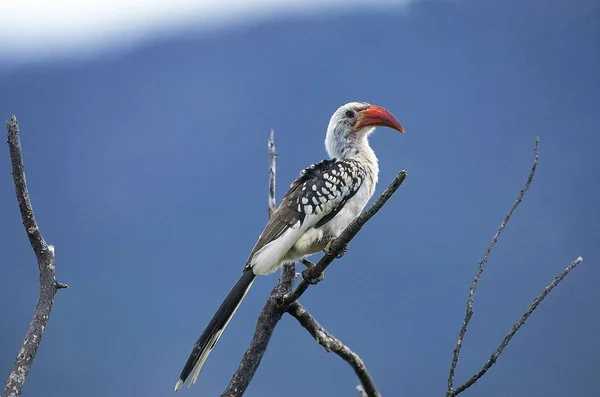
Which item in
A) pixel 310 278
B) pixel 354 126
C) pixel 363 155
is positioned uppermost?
pixel 354 126

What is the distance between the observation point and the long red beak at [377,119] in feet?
12.4

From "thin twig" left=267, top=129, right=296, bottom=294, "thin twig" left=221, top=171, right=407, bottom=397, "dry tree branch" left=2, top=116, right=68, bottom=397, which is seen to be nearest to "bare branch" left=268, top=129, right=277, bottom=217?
"thin twig" left=267, top=129, right=296, bottom=294

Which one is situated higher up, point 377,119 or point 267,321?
point 377,119

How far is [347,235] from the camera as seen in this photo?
2.50 m

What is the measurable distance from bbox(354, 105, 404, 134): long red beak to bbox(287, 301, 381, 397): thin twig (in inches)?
57.9

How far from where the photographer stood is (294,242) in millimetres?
3152

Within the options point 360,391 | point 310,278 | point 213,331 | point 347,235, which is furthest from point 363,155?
point 360,391

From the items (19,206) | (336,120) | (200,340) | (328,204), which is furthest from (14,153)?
(336,120)

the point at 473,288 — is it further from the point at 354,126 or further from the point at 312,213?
the point at 354,126

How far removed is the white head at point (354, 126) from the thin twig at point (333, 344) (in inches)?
52.5

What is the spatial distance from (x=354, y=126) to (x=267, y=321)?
1.53m

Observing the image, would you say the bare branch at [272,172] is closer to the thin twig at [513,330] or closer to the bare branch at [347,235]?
the bare branch at [347,235]

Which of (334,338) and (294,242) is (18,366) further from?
(294,242)

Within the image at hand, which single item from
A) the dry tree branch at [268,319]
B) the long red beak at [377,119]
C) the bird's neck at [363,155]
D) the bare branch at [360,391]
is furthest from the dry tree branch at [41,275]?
the long red beak at [377,119]
